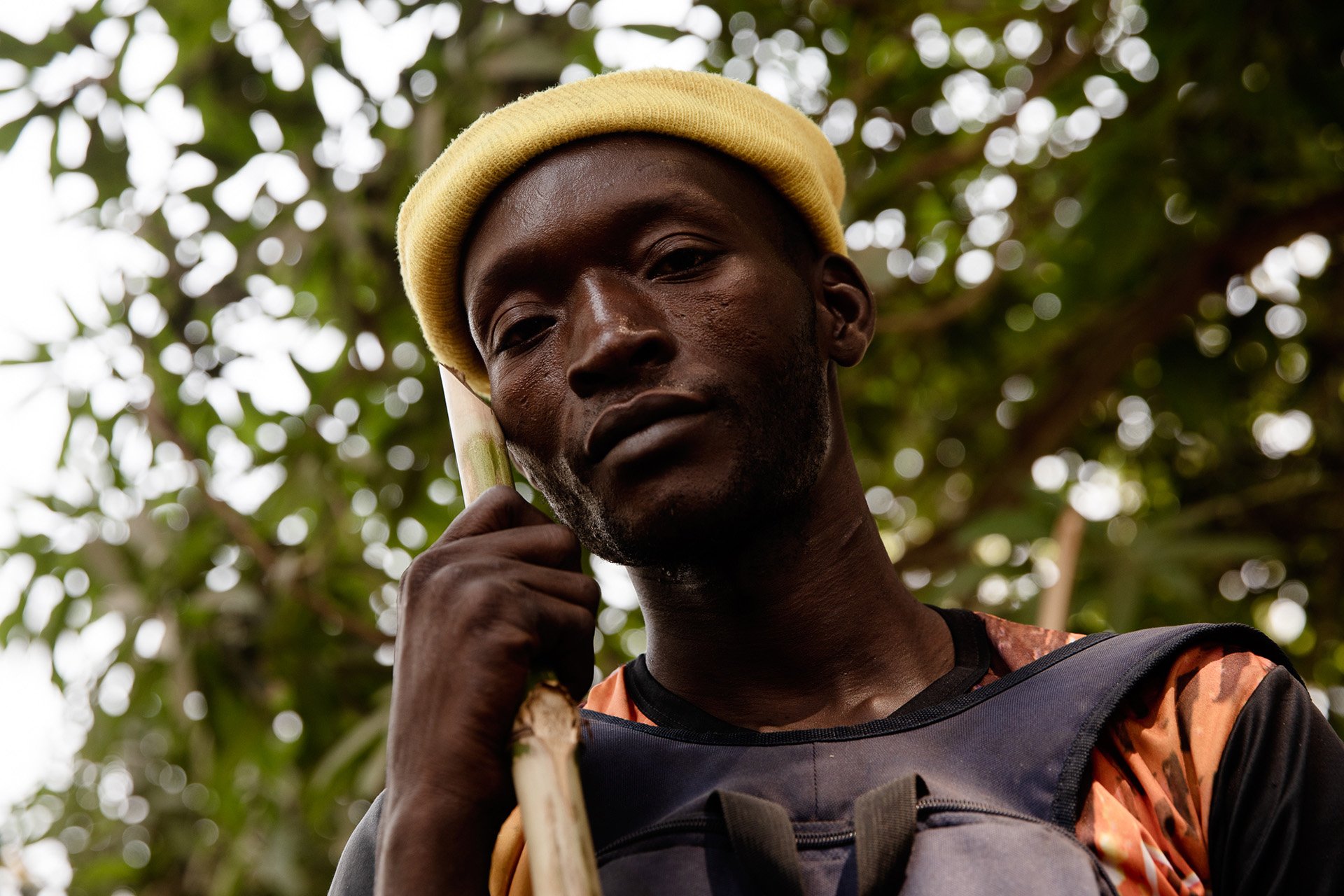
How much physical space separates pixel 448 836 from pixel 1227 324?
3.52 metres

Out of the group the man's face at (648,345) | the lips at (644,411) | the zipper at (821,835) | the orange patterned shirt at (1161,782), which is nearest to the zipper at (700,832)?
the zipper at (821,835)

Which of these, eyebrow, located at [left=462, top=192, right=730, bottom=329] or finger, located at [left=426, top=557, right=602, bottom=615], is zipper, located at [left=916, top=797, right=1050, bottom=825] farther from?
eyebrow, located at [left=462, top=192, right=730, bottom=329]

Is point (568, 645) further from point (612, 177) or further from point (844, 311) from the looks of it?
point (844, 311)

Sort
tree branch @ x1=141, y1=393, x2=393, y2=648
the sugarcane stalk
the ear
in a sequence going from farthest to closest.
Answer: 1. tree branch @ x1=141, y1=393, x2=393, y2=648
2. the ear
3. the sugarcane stalk

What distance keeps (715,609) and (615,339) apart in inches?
17.5

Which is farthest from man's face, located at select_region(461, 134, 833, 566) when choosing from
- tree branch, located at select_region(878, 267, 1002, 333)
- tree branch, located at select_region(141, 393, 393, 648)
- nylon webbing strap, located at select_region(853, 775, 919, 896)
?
tree branch, located at select_region(878, 267, 1002, 333)

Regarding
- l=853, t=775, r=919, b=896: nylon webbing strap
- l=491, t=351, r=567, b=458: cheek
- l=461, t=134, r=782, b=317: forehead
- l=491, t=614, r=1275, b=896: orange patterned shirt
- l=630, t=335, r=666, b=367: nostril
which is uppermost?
l=461, t=134, r=782, b=317: forehead

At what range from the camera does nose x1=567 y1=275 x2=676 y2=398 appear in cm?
167

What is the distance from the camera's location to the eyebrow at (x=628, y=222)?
1794 mm

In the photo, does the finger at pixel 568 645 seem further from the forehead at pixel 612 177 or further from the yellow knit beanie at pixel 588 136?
the yellow knit beanie at pixel 588 136

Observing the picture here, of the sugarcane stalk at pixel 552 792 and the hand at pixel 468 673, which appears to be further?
the hand at pixel 468 673

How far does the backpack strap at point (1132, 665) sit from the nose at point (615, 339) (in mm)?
699

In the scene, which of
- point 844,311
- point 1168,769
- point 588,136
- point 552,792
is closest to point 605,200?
point 588,136

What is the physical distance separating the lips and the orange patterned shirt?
1.72 ft
